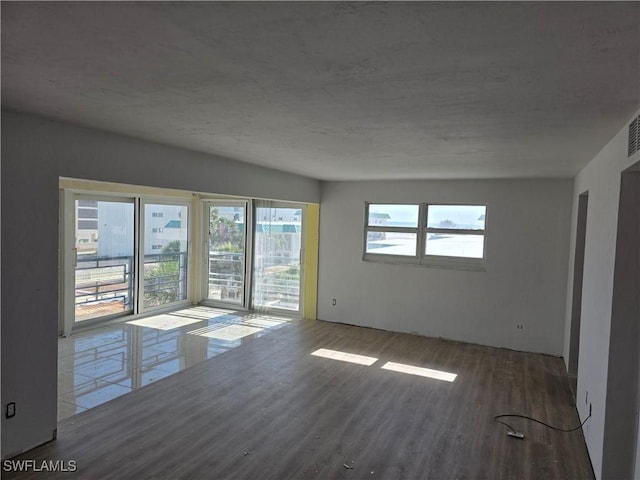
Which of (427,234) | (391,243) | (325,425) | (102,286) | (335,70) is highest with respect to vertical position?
(335,70)

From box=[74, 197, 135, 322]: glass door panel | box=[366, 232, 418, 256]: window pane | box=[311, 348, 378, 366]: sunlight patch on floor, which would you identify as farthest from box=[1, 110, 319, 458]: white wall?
box=[366, 232, 418, 256]: window pane

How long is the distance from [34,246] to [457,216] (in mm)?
5281

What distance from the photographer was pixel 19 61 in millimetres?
1856

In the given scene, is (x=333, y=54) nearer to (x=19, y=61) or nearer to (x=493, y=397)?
(x=19, y=61)

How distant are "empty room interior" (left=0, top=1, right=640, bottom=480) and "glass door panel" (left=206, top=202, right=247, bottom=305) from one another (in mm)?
239

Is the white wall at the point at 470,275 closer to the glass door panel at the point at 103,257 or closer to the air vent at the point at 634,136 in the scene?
the glass door panel at the point at 103,257

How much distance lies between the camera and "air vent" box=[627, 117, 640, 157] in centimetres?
224

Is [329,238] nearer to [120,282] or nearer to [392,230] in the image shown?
[392,230]

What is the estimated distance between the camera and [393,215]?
680cm

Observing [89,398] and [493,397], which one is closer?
[89,398]

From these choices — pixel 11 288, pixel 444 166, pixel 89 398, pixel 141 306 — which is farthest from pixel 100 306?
pixel 444 166

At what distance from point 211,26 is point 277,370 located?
161 inches

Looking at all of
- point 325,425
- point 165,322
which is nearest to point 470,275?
point 325,425

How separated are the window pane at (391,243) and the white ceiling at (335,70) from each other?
10.9 ft
